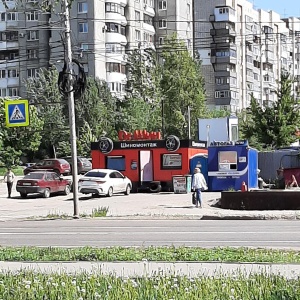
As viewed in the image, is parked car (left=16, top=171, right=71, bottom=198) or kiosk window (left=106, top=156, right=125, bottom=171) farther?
kiosk window (left=106, top=156, right=125, bottom=171)

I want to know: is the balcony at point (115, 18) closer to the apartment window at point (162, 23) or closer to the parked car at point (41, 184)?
the apartment window at point (162, 23)

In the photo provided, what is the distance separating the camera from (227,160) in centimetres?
4128

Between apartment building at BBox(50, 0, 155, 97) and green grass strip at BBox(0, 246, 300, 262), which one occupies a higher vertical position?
apartment building at BBox(50, 0, 155, 97)

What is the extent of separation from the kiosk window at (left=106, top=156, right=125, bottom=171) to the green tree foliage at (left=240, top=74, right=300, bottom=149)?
1811 cm

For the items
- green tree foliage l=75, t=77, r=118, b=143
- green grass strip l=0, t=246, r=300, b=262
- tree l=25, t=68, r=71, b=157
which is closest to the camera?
green grass strip l=0, t=246, r=300, b=262

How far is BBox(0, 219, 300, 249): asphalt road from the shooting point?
1675 cm

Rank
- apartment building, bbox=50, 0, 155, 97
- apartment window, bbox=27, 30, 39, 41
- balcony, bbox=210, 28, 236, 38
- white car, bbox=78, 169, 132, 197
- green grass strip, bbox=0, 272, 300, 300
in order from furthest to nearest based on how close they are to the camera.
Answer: balcony, bbox=210, 28, 236, 38
apartment window, bbox=27, 30, 39, 41
apartment building, bbox=50, 0, 155, 97
white car, bbox=78, 169, 132, 197
green grass strip, bbox=0, 272, 300, 300

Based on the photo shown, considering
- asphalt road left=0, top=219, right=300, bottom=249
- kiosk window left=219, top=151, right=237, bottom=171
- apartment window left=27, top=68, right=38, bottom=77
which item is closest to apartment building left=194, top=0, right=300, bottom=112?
apartment window left=27, top=68, right=38, bottom=77

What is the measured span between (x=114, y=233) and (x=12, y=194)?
A: 26.7 meters

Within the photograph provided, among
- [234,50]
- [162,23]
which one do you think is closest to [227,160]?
[162,23]

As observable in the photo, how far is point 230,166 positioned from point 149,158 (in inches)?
218

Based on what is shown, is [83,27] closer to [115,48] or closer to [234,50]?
[115,48]

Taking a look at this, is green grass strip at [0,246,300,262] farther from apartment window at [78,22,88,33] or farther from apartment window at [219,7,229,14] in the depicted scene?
apartment window at [219,7,229,14]

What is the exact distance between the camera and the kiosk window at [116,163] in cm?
4478
